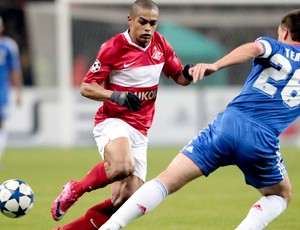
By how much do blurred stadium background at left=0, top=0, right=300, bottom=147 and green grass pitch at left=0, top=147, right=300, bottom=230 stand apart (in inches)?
45.8

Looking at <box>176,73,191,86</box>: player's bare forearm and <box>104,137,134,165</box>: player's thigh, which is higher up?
<box>176,73,191,86</box>: player's bare forearm

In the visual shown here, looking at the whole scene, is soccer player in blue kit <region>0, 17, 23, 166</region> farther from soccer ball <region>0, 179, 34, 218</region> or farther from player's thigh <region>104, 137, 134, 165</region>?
player's thigh <region>104, 137, 134, 165</region>

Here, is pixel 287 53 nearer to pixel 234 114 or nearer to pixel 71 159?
pixel 234 114

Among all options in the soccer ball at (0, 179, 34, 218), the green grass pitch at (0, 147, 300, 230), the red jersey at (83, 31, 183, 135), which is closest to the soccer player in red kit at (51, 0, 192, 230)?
the red jersey at (83, 31, 183, 135)

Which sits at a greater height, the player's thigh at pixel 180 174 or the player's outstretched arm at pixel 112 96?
the player's outstretched arm at pixel 112 96

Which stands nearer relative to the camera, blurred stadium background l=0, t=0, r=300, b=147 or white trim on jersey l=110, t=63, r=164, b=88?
white trim on jersey l=110, t=63, r=164, b=88

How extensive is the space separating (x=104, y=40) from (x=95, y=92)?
14.4 m

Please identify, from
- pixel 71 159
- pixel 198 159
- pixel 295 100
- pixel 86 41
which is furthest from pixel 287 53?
pixel 86 41

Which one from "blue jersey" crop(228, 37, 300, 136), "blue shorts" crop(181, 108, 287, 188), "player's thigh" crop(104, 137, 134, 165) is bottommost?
"player's thigh" crop(104, 137, 134, 165)

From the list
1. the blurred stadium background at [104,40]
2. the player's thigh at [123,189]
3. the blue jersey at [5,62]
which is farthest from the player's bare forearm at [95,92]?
the blurred stadium background at [104,40]

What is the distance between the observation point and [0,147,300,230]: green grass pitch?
28.5 feet

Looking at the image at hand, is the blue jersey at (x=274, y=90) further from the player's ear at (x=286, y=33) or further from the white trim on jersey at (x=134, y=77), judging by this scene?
the white trim on jersey at (x=134, y=77)

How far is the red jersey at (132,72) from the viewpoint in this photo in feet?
24.5

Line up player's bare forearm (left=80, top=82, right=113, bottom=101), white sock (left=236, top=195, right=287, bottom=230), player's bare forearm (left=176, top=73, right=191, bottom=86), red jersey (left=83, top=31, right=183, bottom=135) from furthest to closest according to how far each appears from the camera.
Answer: player's bare forearm (left=176, top=73, right=191, bottom=86)
red jersey (left=83, top=31, right=183, bottom=135)
player's bare forearm (left=80, top=82, right=113, bottom=101)
white sock (left=236, top=195, right=287, bottom=230)
